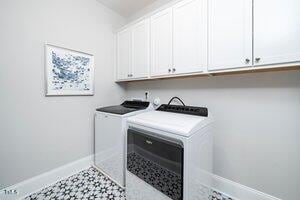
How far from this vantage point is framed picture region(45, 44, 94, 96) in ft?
5.52

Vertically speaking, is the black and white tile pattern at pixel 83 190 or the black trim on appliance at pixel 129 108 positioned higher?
the black trim on appliance at pixel 129 108

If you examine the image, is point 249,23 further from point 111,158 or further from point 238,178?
point 111,158

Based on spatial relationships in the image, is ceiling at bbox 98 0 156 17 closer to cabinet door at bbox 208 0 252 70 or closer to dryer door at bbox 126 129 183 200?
cabinet door at bbox 208 0 252 70

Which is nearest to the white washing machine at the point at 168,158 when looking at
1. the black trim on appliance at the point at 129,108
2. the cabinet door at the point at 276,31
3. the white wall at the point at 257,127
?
the white wall at the point at 257,127

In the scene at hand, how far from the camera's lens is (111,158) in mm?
1772

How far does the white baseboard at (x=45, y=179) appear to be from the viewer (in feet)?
4.73

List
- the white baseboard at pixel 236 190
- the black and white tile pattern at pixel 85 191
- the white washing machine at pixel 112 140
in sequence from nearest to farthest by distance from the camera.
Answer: the white baseboard at pixel 236 190 → the black and white tile pattern at pixel 85 191 → the white washing machine at pixel 112 140

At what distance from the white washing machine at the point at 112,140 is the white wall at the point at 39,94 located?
25 centimetres

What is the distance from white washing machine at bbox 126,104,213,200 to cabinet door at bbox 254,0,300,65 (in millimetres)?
746

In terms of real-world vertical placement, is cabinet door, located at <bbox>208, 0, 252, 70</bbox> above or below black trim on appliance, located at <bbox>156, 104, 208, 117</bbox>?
above

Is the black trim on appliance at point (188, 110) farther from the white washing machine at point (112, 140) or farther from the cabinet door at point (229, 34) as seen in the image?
the cabinet door at point (229, 34)

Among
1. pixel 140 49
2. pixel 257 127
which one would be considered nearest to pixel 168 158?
pixel 257 127

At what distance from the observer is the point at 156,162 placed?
1.22 meters

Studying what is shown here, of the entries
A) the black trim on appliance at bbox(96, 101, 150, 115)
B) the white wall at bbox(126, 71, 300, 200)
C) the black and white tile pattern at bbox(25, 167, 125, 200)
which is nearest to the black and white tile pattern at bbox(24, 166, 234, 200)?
the black and white tile pattern at bbox(25, 167, 125, 200)
